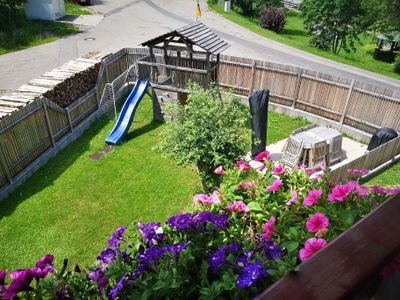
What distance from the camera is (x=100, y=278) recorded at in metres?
2.10

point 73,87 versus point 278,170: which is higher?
point 278,170

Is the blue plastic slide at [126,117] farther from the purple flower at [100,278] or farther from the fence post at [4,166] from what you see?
the purple flower at [100,278]

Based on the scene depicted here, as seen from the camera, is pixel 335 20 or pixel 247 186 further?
pixel 335 20

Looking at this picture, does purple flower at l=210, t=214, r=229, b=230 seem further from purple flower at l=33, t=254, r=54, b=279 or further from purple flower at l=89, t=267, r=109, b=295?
purple flower at l=33, t=254, r=54, b=279

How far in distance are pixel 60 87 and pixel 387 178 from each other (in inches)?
448

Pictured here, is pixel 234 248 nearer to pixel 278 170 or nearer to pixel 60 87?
pixel 278 170

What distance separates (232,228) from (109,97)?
13289 mm

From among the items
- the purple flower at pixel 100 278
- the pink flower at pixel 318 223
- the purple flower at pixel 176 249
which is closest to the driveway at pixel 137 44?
the purple flower at pixel 100 278

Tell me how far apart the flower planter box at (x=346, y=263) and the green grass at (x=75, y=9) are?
107ft

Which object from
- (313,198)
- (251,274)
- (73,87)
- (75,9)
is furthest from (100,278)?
(75,9)

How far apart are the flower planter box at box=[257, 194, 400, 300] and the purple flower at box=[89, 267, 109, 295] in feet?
5.12

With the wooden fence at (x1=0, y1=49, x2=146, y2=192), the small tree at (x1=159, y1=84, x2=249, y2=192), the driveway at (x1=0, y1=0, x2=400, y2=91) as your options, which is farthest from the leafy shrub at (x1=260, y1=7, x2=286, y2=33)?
the small tree at (x1=159, y1=84, x2=249, y2=192)

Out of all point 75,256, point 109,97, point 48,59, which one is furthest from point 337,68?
point 75,256

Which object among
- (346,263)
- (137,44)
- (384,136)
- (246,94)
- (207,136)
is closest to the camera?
(346,263)
